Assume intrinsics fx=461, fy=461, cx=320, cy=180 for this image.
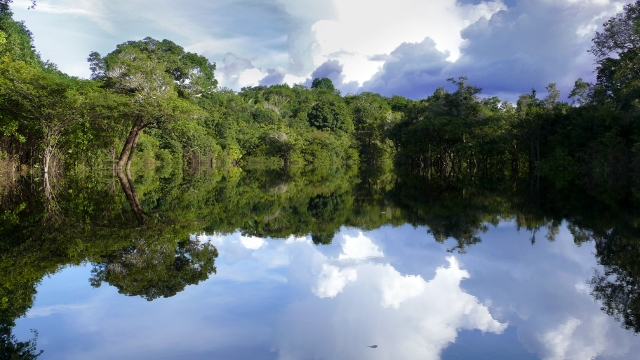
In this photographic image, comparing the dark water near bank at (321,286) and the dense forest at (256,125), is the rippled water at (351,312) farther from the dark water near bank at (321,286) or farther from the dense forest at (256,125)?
the dense forest at (256,125)

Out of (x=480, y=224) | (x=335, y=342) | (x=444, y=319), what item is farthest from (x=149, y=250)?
(x=480, y=224)

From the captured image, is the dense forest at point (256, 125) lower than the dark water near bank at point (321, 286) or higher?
higher

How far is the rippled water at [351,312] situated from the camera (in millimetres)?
3898

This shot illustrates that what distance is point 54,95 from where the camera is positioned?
1894cm

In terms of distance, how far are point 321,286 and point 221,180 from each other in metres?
22.7

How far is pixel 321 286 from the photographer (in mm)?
5645

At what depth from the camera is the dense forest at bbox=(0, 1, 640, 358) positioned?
22.2 ft

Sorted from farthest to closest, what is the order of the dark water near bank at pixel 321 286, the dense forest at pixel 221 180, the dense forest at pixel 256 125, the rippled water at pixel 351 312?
the dense forest at pixel 256 125 → the dense forest at pixel 221 180 → the dark water near bank at pixel 321 286 → the rippled water at pixel 351 312

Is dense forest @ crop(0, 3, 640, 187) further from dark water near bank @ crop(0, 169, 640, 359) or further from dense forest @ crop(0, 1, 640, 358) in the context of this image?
dark water near bank @ crop(0, 169, 640, 359)

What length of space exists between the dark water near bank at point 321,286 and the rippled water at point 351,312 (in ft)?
0.07

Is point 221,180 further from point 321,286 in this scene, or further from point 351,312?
point 351,312

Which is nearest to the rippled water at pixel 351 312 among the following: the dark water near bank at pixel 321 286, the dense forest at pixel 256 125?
the dark water near bank at pixel 321 286

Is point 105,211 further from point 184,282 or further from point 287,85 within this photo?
point 287,85

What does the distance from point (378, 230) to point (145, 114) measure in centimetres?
1854
